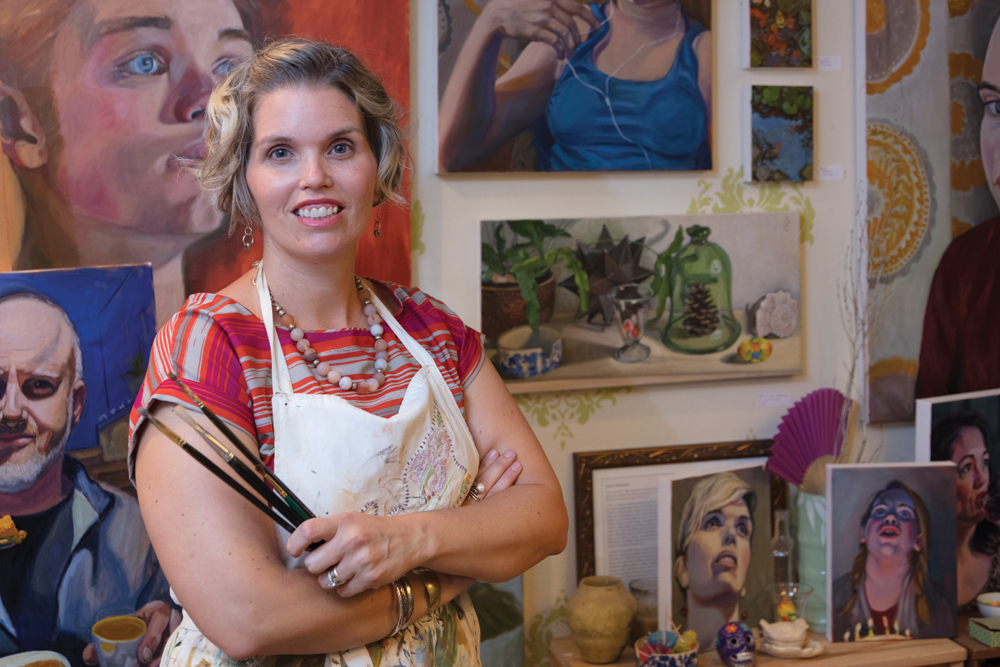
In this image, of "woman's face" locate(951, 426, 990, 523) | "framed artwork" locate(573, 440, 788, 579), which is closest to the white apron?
"framed artwork" locate(573, 440, 788, 579)

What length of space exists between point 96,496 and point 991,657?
2104mm

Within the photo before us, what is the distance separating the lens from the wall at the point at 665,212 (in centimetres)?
195

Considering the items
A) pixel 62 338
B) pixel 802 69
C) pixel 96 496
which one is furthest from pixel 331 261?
pixel 802 69

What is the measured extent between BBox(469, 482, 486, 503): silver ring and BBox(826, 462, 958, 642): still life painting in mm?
1102

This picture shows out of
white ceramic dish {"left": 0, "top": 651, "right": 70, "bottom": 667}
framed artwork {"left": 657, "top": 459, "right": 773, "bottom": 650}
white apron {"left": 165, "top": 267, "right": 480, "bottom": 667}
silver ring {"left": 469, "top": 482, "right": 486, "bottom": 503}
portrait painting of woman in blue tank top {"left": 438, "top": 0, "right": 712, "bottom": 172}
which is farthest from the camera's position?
framed artwork {"left": 657, "top": 459, "right": 773, "bottom": 650}

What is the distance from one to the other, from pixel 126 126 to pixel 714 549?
1.63 meters

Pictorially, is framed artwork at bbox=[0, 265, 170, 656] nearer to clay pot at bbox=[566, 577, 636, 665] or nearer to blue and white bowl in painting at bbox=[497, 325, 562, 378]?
blue and white bowl in painting at bbox=[497, 325, 562, 378]

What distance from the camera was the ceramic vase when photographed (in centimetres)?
212

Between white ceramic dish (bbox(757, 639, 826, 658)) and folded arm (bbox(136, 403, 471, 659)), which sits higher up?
folded arm (bbox(136, 403, 471, 659))

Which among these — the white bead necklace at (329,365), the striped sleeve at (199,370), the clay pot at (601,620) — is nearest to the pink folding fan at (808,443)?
the clay pot at (601,620)

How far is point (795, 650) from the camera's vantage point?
2.00 metres

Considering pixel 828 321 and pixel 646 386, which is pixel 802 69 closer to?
pixel 828 321

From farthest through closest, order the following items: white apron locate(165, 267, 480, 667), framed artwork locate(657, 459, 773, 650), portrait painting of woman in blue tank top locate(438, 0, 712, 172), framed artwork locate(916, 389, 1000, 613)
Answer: framed artwork locate(916, 389, 1000, 613), framed artwork locate(657, 459, 773, 650), portrait painting of woman in blue tank top locate(438, 0, 712, 172), white apron locate(165, 267, 480, 667)

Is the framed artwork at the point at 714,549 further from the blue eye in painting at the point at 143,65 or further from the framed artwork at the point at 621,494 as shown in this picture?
the blue eye in painting at the point at 143,65
